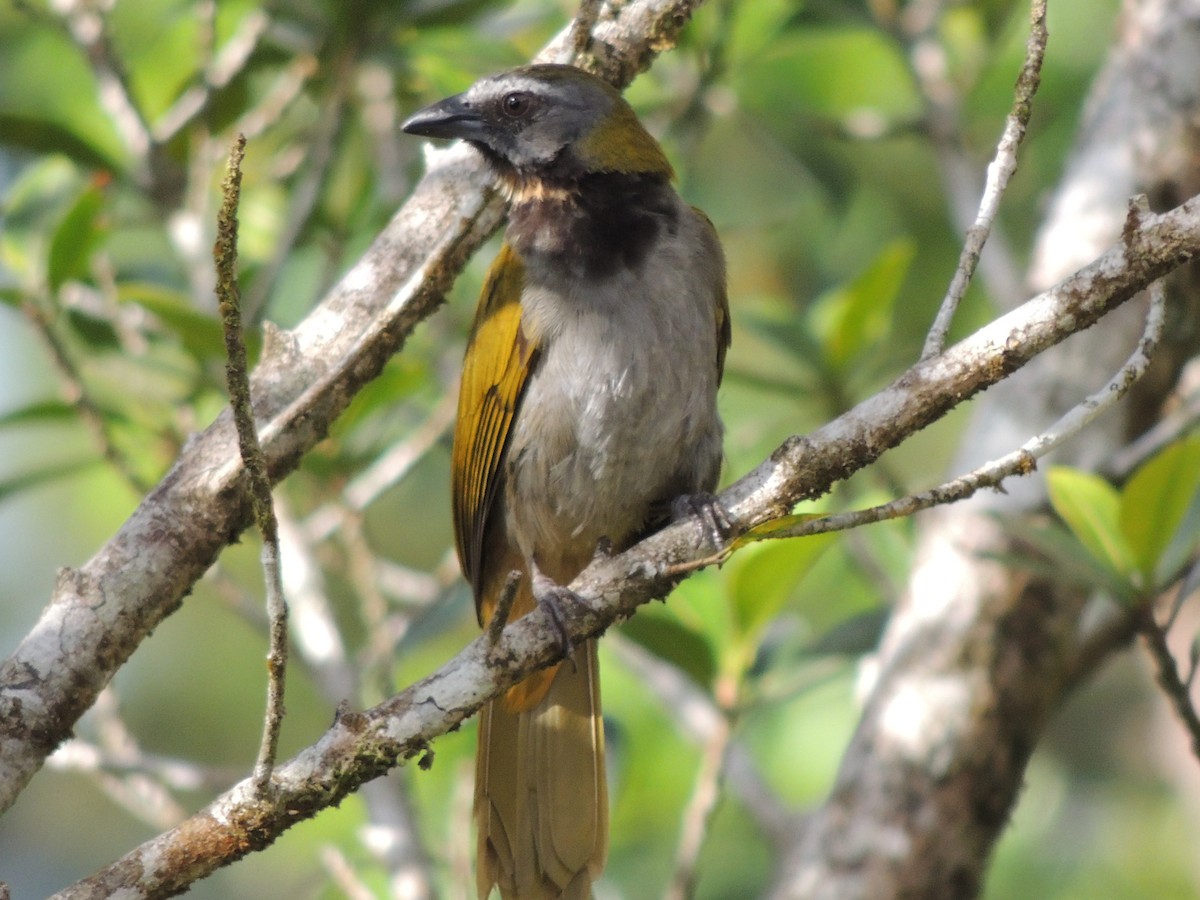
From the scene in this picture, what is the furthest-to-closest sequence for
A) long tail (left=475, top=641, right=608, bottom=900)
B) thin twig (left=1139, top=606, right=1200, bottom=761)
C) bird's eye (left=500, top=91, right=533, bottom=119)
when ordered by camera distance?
bird's eye (left=500, top=91, right=533, bottom=119) < long tail (left=475, top=641, right=608, bottom=900) < thin twig (left=1139, top=606, right=1200, bottom=761)

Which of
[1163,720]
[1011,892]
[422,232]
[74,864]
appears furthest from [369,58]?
[74,864]

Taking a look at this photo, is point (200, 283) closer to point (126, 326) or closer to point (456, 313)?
point (126, 326)

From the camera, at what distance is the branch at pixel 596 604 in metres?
2.41

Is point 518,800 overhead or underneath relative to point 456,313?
underneath

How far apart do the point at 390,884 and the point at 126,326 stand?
6.80 feet

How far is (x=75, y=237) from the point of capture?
4.23 m

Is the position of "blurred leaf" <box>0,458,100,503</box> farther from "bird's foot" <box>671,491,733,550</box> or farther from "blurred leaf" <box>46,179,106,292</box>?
"bird's foot" <box>671,491,733,550</box>

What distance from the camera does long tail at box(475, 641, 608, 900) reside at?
361cm

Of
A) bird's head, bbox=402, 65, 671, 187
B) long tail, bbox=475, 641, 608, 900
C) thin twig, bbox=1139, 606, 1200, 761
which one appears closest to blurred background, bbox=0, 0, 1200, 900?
long tail, bbox=475, 641, 608, 900

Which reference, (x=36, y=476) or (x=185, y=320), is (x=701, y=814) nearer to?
(x=185, y=320)

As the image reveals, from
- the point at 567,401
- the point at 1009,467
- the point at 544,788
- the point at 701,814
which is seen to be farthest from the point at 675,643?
the point at 1009,467

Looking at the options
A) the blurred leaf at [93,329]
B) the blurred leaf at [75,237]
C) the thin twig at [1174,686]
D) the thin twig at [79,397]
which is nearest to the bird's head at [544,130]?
the blurred leaf at [75,237]

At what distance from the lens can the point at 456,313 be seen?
562cm

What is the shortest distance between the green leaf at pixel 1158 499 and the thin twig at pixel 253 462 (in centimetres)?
210
